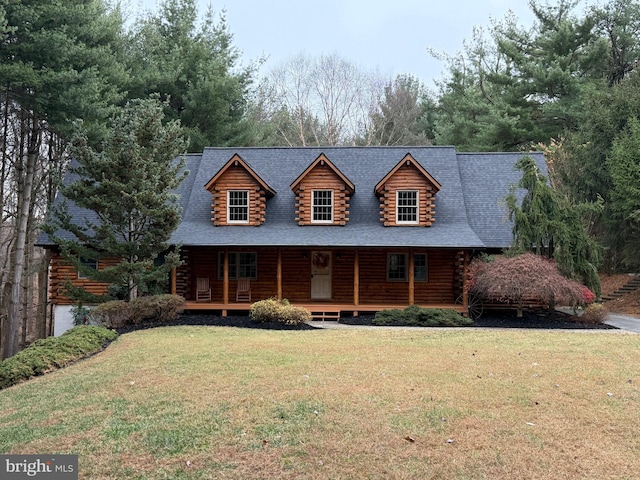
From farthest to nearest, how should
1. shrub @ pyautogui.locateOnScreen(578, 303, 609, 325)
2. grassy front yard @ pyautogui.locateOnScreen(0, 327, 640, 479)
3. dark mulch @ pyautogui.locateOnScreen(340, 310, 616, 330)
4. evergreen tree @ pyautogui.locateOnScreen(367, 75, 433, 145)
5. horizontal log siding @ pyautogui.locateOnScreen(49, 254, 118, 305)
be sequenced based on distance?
evergreen tree @ pyautogui.locateOnScreen(367, 75, 433, 145)
horizontal log siding @ pyautogui.locateOnScreen(49, 254, 118, 305)
shrub @ pyautogui.locateOnScreen(578, 303, 609, 325)
dark mulch @ pyautogui.locateOnScreen(340, 310, 616, 330)
grassy front yard @ pyautogui.locateOnScreen(0, 327, 640, 479)

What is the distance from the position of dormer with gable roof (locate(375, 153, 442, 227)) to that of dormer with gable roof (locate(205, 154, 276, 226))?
15.8 ft

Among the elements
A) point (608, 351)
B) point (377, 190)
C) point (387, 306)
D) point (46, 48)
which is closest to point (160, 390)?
point (608, 351)

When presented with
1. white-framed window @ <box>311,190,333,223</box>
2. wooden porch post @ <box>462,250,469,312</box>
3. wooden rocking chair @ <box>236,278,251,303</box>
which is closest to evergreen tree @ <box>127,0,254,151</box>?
white-framed window @ <box>311,190,333,223</box>

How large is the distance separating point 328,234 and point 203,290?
5638mm

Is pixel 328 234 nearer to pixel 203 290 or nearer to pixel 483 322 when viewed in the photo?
pixel 203 290

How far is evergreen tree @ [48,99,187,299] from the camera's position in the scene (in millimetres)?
15766

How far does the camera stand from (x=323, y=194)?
19.7 metres

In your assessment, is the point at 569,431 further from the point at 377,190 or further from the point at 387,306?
the point at 377,190

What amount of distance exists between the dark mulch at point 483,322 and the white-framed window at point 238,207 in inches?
162

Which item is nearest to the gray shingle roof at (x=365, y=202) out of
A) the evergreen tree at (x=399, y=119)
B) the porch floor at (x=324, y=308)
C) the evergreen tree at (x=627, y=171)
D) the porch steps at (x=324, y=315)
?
the porch floor at (x=324, y=308)

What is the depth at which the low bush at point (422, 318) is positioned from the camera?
1638 cm

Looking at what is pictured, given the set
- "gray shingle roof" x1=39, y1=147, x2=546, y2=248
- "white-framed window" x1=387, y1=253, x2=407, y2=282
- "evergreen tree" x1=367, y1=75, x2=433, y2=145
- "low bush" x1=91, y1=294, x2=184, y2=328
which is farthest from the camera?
"evergreen tree" x1=367, y1=75, x2=433, y2=145

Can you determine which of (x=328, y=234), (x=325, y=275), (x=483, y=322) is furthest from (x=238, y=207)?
(x=483, y=322)

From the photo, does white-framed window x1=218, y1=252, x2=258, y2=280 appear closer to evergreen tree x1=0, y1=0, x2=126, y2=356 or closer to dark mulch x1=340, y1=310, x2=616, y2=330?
dark mulch x1=340, y1=310, x2=616, y2=330
